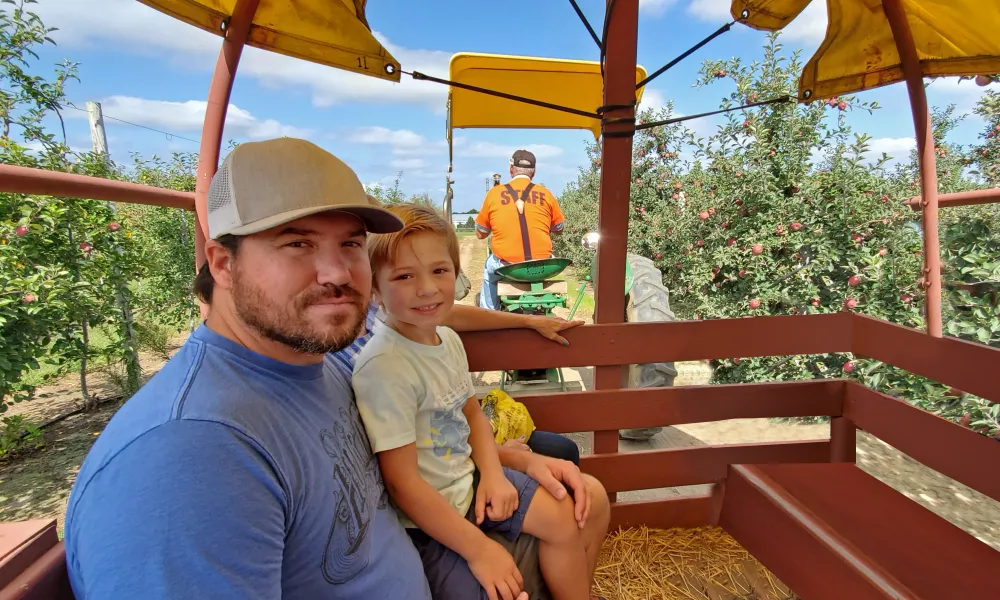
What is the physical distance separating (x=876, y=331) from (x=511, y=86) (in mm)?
3593

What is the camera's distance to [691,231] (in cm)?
488

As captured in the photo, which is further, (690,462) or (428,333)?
(690,462)

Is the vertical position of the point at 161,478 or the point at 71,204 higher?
the point at 71,204

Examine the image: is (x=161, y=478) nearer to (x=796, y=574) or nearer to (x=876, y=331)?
(x=796, y=574)

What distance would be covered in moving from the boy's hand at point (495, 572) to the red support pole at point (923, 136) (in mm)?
1937

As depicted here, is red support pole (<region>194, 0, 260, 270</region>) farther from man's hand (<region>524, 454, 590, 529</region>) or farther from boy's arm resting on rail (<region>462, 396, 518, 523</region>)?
man's hand (<region>524, 454, 590, 529</region>)

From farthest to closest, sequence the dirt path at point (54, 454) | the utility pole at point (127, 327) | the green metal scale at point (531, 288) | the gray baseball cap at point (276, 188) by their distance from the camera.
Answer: the utility pole at point (127, 327) → the green metal scale at point (531, 288) → the dirt path at point (54, 454) → the gray baseball cap at point (276, 188)

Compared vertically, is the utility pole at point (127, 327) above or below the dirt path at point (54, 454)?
Answer: above

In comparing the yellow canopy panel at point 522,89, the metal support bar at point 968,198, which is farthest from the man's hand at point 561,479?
the yellow canopy panel at point 522,89

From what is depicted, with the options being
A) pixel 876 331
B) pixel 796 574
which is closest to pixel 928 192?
pixel 876 331

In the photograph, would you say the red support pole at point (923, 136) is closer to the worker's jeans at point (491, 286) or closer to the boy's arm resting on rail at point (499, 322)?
the boy's arm resting on rail at point (499, 322)

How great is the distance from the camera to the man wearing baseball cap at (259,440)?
2.19 ft

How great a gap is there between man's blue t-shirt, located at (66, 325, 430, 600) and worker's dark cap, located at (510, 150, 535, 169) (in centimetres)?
387

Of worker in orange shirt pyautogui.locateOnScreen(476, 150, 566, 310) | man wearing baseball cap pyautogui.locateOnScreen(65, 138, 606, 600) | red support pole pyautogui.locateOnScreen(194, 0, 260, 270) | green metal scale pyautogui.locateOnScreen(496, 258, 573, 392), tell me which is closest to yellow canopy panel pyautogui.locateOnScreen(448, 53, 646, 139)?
worker in orange shirt pyautogui.locateOnScreen(476, 150, 566, 310)
